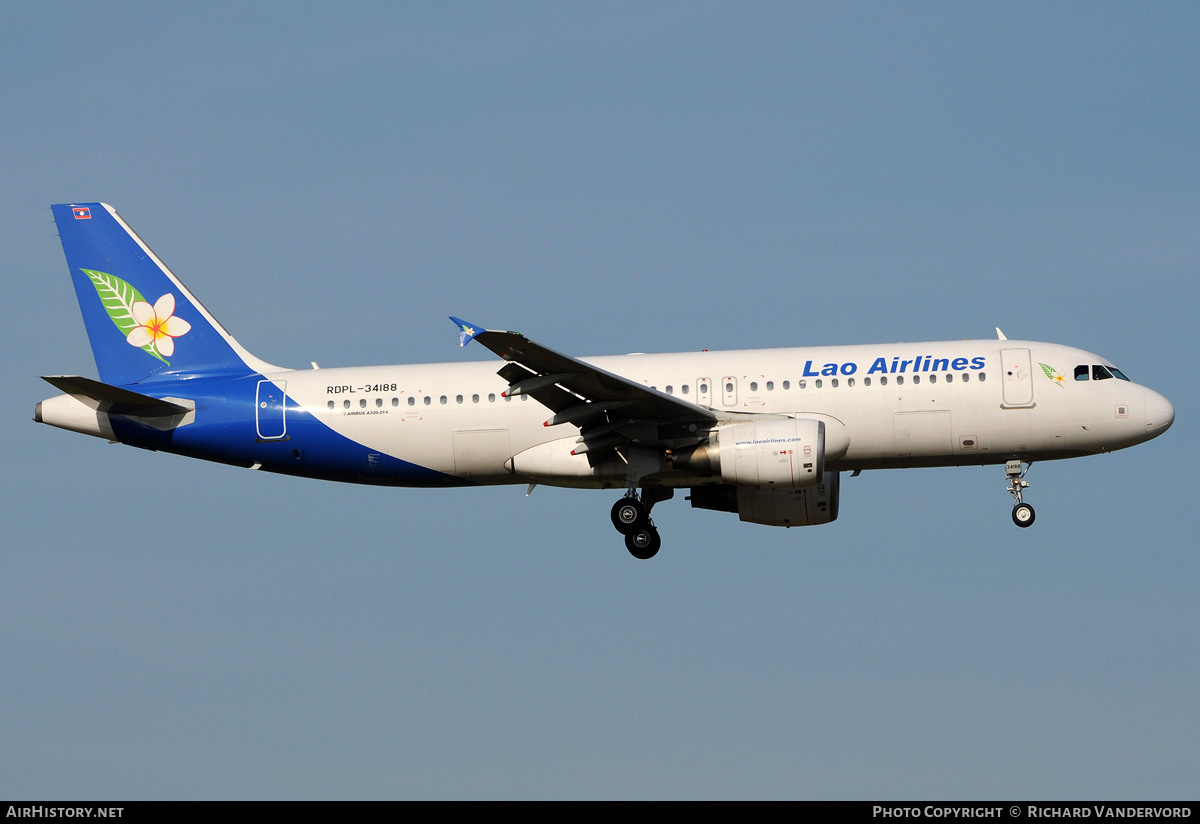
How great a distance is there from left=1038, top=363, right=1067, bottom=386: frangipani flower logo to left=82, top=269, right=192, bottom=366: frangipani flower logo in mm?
21577

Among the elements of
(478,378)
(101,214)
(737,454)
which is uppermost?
(101,214)

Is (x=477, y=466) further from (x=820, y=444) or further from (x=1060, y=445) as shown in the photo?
(x=1060, y=445)

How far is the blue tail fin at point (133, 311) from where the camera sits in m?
38.9

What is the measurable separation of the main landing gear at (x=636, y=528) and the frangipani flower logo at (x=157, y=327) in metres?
12.3

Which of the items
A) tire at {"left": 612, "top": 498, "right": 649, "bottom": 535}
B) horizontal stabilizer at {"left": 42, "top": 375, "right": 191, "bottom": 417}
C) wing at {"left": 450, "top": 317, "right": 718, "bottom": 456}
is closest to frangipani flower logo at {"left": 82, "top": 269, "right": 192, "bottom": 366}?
horizontal stabilizer at {"left": 42, "top": 375, "right": 191, "bottom": 417}

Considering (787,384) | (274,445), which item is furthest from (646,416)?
(274,445)

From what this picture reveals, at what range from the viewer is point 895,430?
116ft

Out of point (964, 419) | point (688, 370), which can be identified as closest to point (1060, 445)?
point (964, 419)

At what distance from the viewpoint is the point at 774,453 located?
34.1 m

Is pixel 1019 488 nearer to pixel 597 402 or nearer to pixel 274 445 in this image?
pixel 597 402

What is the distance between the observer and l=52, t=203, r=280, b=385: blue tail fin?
1531 inches

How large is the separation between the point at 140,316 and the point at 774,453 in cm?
1715
